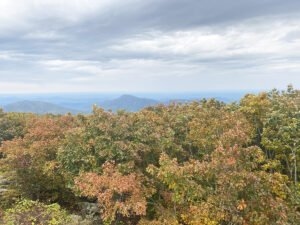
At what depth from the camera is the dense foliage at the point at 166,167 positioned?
14.8m

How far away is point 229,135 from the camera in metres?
16.0

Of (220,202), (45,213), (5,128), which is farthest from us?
(5,128)

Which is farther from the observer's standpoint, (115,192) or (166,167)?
(115,192)

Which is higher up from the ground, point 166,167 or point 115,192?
point 166,167

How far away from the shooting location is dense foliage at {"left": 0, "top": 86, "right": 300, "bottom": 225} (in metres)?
14.8

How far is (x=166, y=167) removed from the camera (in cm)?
1516

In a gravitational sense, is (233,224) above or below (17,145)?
below

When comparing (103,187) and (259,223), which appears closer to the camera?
(259,223)

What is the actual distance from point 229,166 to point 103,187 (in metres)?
6.03

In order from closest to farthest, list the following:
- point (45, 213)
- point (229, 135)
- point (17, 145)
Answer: point (229, 135) < point (45, 213) < point (17, 145)

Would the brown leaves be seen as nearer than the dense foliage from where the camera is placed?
No

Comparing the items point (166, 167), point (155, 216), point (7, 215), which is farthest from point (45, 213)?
point (166, 167)

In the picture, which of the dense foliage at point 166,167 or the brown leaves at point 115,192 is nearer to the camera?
the dense foliage at point 166,167

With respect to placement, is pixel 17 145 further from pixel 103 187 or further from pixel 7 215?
pixel 103 187
